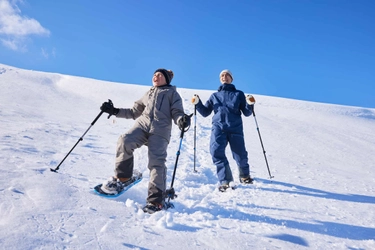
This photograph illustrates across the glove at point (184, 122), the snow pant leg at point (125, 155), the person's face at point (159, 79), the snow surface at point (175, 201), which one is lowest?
the snow surface at point (175, 201)

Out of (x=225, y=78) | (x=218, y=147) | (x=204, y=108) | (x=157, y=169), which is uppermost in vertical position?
(x=225, y=78)

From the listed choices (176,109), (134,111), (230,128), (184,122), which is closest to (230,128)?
(230,128)

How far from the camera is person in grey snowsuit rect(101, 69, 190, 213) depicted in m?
3.38

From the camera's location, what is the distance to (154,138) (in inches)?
143

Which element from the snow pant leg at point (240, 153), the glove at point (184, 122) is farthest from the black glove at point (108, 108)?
the snow pant leg at point (240, 153)

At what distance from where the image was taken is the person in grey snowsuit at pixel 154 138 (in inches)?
133

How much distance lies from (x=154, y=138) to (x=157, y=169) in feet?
1.45

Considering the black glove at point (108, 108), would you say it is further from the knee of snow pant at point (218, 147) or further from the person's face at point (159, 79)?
the knee of snow pant at point (218, 147)

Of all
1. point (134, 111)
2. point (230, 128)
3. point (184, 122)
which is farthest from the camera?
point (230, 128)

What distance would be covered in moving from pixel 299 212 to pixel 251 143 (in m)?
5.95

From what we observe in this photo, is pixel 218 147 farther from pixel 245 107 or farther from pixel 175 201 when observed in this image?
pixel 175 201

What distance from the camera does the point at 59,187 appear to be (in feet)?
10.8

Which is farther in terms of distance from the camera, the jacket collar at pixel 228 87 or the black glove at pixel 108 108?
the jacket collar at pixel 228 87

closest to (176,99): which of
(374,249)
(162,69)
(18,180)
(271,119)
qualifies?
(162,69)
